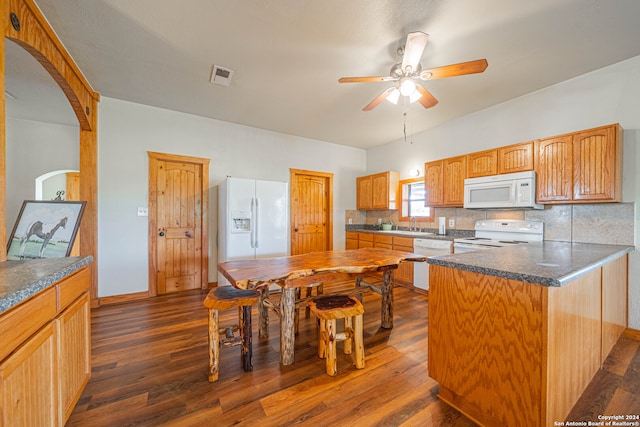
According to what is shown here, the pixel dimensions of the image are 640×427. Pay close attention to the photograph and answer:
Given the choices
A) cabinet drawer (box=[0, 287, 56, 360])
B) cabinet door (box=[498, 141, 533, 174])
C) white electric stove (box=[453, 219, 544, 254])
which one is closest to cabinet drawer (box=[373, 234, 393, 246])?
white electric stove (box=[453, 219, 544, 254])

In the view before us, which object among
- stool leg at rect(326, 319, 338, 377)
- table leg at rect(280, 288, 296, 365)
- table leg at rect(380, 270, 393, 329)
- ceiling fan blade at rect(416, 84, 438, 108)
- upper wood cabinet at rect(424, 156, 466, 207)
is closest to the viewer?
stool leg at rect(326, 319, 338, 377)

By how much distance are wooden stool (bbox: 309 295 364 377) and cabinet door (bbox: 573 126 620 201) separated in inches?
102

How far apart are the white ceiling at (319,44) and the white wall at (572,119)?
0.51 feet

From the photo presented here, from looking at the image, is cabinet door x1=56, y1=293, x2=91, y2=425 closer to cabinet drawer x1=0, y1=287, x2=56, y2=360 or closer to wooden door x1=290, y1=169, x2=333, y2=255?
cabinet drawer x1=0, y1=287, x2=56, y2=360

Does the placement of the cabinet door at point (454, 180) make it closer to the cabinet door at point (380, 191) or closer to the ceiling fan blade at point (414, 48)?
the cabinet door at point (380, 191)

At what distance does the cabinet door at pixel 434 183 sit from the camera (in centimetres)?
382

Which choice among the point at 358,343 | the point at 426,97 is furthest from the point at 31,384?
the point at 426,97

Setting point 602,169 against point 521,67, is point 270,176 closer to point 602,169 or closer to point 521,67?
point 521,67

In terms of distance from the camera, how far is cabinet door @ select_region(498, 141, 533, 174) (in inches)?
113

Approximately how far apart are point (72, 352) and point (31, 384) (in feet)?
1.69

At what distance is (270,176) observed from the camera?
4473 mm

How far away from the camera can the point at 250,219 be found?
361 centimetres

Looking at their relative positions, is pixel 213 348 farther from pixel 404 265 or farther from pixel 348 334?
pixel 404 265

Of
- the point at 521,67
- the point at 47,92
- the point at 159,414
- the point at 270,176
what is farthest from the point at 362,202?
the point at 47,92
